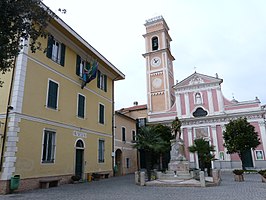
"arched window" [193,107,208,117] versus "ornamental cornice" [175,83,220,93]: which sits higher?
"ornamental cornice" [175,83,220,93]

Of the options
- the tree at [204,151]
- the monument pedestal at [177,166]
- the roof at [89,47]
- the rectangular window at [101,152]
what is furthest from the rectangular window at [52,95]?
the tree at [204,151]

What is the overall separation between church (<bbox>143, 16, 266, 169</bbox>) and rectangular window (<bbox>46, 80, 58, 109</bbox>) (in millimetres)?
19751

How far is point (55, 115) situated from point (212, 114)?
21.2 meters

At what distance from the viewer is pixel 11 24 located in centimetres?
674

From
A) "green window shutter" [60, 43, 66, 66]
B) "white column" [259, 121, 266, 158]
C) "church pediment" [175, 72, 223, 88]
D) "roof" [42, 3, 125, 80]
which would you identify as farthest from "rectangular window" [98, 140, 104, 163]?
"white column" [259, 121, 266, 158]

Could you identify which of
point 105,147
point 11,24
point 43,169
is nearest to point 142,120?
point 105,147

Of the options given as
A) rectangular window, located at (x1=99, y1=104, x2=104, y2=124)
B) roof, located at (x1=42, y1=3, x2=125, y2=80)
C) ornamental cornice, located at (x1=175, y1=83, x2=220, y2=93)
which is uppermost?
ornamental cornice, located at (x1=175, y1=83, x2=220, y2=93)

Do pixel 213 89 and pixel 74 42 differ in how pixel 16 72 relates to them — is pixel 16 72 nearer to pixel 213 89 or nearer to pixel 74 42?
pixel 74 42

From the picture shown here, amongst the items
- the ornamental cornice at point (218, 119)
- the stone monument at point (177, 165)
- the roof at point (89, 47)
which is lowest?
the stone monument at point (177, 165)

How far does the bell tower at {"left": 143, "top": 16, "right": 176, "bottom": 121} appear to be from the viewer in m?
33.6

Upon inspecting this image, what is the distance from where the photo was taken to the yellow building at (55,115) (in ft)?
36.3

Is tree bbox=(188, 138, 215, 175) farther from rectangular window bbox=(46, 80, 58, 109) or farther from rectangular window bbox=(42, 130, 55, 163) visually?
rectangular window bbox=(46, 80, 58, 109)

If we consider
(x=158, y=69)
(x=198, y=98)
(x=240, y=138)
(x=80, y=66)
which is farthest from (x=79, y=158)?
(x=158, y=69)

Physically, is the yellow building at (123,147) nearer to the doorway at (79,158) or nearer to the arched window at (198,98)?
the doorway at (79,158)
